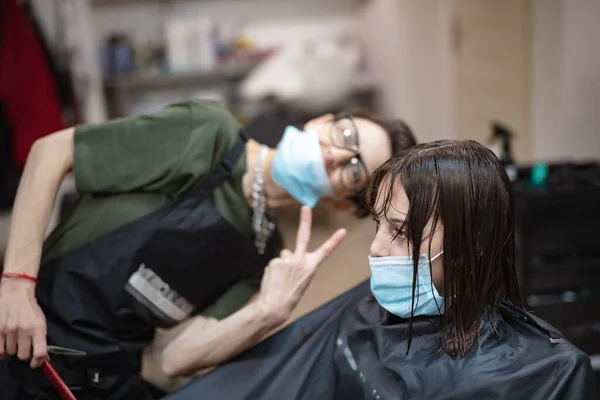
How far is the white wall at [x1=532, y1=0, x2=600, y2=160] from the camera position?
8.48ft

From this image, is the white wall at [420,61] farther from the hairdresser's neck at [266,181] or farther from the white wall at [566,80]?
the hairdresser's neck at [266,181]

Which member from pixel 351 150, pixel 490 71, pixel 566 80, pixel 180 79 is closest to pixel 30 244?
pixel 351 150

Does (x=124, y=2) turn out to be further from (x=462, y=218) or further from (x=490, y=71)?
(x=462, y=218)

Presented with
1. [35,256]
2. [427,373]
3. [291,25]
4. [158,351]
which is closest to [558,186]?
[427,373]

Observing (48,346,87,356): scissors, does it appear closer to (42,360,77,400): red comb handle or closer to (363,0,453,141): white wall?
(42,360,77,400): red comb handle

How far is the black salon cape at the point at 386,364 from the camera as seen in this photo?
3.20 ft

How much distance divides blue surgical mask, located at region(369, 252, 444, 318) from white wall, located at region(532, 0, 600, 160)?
1885 millimetres

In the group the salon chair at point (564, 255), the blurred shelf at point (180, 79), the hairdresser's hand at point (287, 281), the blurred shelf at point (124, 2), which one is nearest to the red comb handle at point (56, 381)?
the hairdresser's hand at point (287, 281)

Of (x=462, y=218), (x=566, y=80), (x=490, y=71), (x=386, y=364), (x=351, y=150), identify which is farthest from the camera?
(x=490, y=71)

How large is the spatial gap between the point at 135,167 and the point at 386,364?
0.70 meters

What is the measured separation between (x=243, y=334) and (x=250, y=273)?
0.26m

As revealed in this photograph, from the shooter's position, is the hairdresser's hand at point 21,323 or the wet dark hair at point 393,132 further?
the wet dark hair at point 393,132

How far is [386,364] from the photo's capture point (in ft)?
3.66

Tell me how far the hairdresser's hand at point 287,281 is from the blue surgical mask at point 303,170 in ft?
0.74
